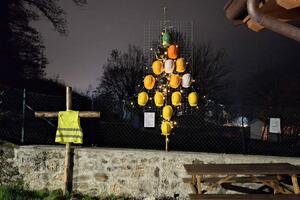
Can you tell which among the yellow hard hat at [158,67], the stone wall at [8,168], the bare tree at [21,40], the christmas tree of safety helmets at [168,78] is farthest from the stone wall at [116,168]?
the bare tree at [21,40]

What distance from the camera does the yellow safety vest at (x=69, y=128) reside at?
23.6 ft

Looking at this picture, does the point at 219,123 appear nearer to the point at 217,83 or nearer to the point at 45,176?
the point at 45,176

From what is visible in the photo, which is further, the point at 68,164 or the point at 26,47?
the point at 26,47

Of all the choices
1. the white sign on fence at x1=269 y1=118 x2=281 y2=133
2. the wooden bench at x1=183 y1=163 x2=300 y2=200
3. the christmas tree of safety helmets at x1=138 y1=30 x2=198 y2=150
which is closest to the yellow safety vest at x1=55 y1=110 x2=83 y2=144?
the christmas tree of safety helmets at x1=138 y1=30 x2=198 y2=150

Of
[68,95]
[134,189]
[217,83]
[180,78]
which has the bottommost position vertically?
→ [134,189]

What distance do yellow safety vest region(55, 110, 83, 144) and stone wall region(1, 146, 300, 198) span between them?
0.71 feet

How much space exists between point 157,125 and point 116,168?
3556 mm

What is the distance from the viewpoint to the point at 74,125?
7.32 m

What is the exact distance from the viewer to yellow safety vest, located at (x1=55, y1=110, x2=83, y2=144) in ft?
23.6

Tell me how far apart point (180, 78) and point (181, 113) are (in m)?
3.21

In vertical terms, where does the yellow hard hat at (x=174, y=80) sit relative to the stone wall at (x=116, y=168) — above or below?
above

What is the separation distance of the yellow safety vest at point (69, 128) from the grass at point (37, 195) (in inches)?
43.3

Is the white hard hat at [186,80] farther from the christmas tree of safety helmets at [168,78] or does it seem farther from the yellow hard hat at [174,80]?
the yellow hard hat at [174,80]

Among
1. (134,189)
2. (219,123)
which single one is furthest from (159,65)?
(219,123)
